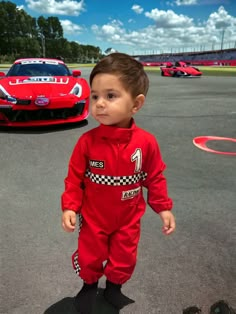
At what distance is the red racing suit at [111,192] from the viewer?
5.58ft

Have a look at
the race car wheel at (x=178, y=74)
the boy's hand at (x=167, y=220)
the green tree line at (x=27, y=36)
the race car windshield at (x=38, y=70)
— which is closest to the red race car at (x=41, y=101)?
the race car windshield at (x=38, y=70)

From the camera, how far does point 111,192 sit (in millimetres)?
1717

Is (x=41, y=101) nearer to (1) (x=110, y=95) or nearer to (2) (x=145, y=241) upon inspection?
(2) (x=145, y=241)

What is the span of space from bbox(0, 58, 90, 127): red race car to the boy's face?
4.51 m

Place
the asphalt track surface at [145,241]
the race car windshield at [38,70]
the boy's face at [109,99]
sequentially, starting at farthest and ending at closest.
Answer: the race car windshield at [38,70], the asphalt track surface at [145,241], the boy's face at [109,99]

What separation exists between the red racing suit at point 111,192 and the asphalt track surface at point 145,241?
1.07 feet

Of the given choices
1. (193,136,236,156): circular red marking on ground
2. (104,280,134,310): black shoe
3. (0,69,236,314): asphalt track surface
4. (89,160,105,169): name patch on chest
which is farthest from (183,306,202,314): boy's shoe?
(193,136,236,156): circular red marking on ground

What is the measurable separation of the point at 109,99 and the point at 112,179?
15.9 inches

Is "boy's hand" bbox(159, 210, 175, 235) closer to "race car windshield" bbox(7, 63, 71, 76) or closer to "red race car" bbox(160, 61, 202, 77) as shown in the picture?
"race car windshield" bbox(7, 63, 71, 76)

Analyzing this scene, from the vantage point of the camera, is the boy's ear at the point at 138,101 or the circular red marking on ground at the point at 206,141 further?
the circular red marking on ground at the point at 206,141

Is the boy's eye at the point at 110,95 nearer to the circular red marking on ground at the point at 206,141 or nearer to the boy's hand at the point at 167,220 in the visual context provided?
Answer: the boy's hand at the point at 167,220

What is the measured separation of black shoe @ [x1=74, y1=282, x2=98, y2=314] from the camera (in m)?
1.87

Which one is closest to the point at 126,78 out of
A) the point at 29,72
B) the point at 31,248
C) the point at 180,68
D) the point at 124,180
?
the point at 124,180

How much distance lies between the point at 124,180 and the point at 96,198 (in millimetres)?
176
